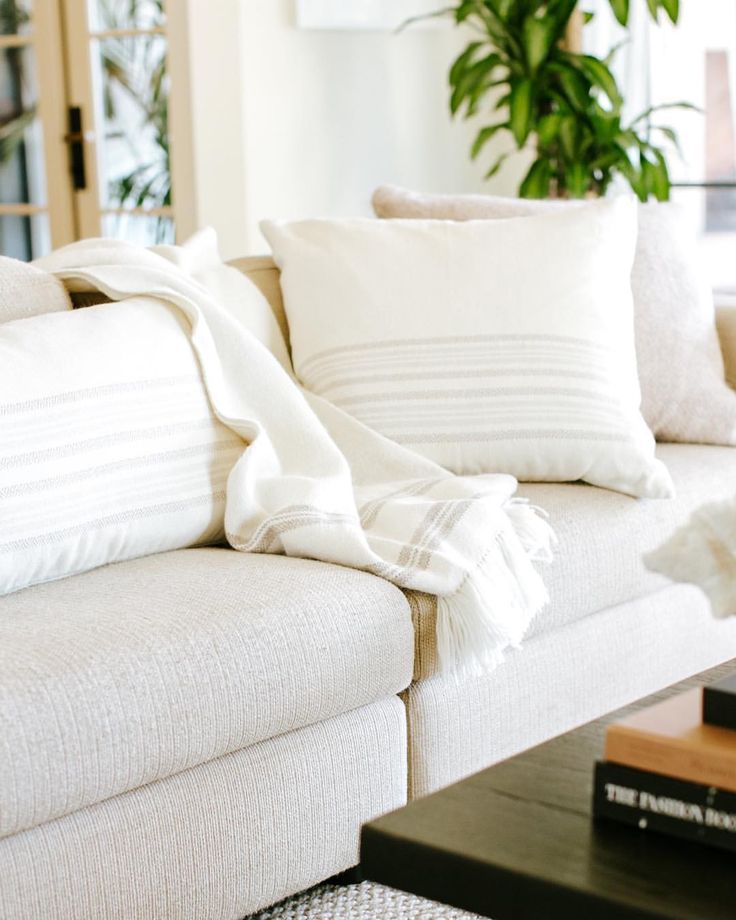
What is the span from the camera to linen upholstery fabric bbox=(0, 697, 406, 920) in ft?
4.92

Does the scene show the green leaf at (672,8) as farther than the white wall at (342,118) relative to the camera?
No

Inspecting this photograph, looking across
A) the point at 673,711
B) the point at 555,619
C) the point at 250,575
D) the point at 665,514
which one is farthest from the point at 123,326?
the point at 673,711

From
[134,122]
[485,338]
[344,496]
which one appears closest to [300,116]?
[134,122]

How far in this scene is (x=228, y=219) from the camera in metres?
4.40

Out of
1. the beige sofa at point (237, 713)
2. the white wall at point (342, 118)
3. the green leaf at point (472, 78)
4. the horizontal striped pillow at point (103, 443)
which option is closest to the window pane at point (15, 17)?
the white wall at point (342, 118)

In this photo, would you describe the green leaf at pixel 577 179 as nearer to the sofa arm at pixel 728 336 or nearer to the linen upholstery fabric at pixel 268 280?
the sofa arm at pixel 728 336

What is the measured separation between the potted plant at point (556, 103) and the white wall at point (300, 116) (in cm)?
26

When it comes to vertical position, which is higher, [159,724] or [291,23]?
[291,23]

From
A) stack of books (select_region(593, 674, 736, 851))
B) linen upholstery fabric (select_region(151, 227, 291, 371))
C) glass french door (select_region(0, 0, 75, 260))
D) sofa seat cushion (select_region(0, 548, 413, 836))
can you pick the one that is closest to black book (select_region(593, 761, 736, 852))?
stack of books (select_region(593, 674, 736, 851))

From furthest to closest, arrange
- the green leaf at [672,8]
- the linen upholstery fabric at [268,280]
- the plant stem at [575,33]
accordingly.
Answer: the plant stem at [575,33], the green leaf at [672,8], the linen upholstery fabric at [268,280]

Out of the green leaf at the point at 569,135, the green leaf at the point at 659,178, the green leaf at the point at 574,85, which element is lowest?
the green leaf at the point at 659,178

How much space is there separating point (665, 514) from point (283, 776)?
0.85 metres

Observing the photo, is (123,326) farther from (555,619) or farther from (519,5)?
(519,5)

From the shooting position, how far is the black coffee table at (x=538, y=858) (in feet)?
3.33
